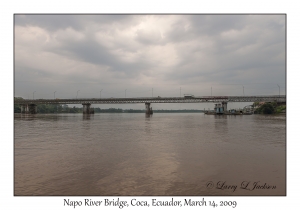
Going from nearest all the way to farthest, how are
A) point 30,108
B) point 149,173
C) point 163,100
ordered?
point 149,173
point 163,100
point 30,108

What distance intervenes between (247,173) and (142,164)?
16.0 ft

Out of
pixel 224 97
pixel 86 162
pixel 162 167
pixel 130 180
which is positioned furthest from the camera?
pixel 224 97

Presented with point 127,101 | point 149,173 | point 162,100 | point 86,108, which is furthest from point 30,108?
point 149,173

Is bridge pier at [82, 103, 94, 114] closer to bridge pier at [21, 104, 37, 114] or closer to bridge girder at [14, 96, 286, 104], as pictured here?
bridge girder at [14, 96, 286, 104]

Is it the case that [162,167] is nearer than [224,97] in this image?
Yes

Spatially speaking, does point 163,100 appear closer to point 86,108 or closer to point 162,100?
point 162,100

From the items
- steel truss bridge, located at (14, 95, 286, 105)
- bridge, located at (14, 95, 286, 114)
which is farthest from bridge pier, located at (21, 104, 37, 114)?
steel truss bridge, located at (14, 95, 286, 105)

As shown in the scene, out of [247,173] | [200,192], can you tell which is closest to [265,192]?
[247,173]

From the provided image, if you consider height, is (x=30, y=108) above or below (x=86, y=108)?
below

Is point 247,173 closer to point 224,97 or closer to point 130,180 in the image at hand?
point 130,180

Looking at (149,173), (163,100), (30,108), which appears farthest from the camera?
(30,108)

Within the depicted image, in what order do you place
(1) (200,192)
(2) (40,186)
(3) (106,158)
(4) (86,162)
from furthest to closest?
(3) (106,158)
(4) (86,162)
(2) (40,186)
(1) (200,192)

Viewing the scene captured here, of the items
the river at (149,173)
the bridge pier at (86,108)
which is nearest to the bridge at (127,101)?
the bridge pier at (86,108)

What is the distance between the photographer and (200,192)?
6312mm
